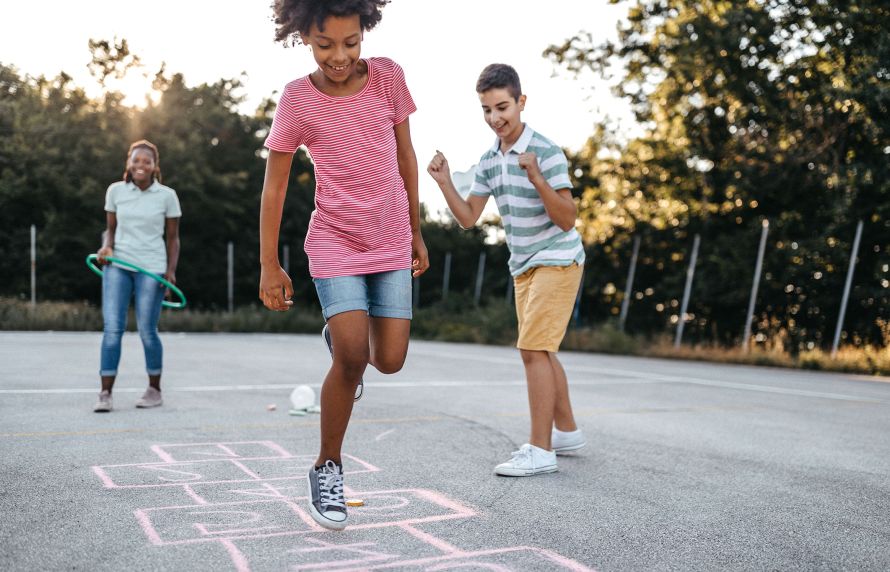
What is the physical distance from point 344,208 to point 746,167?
19.0m

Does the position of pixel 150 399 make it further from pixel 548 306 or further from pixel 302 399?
pixel 548 306

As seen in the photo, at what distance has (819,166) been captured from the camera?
19672 mm

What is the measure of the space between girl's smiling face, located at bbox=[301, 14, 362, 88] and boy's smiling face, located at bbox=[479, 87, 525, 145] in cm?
139

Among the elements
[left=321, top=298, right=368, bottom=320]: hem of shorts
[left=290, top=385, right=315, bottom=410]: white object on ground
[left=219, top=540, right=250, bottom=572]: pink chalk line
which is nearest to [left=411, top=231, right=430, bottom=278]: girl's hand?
[left=321, top=298, right=368, bottom=320]: hem of shorts

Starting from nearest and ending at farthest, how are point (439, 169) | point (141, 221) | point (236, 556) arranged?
point (236, 556)
point (439, 169)
point (141, 221)

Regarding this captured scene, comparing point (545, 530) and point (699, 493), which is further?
point (699, 493)

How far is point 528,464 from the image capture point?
4.49 meters

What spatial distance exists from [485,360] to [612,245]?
34.0 ft

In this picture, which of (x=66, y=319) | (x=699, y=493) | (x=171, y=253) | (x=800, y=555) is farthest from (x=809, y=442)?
(x=66, y=319)

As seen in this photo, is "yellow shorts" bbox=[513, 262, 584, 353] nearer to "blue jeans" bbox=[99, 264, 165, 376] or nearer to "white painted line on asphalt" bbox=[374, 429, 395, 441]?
"white painted line on asphalt" bbox=[374, 429, 395, 441]

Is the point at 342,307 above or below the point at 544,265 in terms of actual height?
below

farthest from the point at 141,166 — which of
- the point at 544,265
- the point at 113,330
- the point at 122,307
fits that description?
the point at 544,265

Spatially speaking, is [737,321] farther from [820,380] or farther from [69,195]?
[69,195]

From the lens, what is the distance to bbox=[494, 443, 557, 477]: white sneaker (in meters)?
4.46
